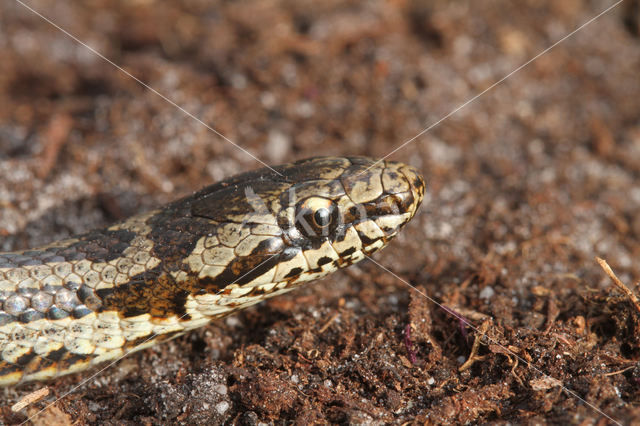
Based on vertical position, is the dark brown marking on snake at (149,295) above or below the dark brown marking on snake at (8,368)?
above

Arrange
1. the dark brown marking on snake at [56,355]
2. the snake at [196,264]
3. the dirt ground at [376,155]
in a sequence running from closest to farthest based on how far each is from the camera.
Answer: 1. the dirt ground at [376,155]
2. the snake at [196,264]
3. the dark brown marking on snake at [56,355]

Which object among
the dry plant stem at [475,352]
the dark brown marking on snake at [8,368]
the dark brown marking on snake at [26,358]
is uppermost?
the dark brown marking on snake at [26,358]

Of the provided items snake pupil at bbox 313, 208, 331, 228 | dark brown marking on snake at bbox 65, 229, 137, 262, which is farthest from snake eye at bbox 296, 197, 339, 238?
dark brown marking on snake at bbox 65, 229, 137, 262

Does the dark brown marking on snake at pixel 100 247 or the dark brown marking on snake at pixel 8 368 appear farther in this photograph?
the dark brown marking on snake at pixel 100 247

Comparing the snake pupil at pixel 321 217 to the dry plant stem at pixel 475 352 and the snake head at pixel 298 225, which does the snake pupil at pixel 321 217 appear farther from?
the dry plant stem at pixel 475 352

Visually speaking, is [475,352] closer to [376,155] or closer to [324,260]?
[324,260]

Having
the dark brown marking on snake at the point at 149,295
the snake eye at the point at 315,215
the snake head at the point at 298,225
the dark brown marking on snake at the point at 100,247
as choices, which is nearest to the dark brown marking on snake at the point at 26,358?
the dark brown marking on snake at the point at 149,295

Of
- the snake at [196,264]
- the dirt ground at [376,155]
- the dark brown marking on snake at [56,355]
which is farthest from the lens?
the dark brown marking on snake at [56,355]
